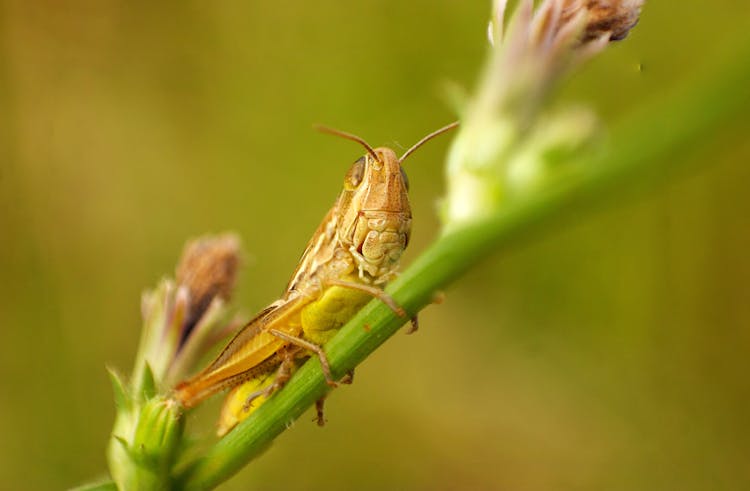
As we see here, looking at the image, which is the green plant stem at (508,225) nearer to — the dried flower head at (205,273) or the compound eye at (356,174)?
the dried flower head at (205,273)

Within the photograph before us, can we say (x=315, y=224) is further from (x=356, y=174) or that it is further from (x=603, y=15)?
(x=603, y=15)

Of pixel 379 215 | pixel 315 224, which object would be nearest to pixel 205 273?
pixel 379 215

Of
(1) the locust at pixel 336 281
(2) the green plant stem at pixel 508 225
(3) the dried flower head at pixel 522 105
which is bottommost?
(2) the green plant stem at pixel 508 225

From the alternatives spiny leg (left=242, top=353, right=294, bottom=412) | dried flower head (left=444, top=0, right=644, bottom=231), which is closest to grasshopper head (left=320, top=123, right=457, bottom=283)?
spiny leg (left=242, top=353, right=294, bottom=412)

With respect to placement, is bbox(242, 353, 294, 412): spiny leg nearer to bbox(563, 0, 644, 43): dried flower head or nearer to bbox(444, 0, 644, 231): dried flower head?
bbox(444, 0, 644, 231): dried flower head

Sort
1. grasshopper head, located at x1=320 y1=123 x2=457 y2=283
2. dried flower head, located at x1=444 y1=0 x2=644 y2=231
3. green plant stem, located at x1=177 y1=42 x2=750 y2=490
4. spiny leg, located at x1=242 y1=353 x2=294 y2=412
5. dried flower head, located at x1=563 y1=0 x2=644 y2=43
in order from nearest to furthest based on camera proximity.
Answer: green plant stem, located at x1=177 y1=42 x2=750 y2=490
dried flower head, located at x1=444 y1=0 x2=644 y2=231
dried flower head, located at x1=563 y1=0 x2=644 y2=43
spiny leg, located at x1=242 y1=353 x2=294 y2=412
grasshopper head, located at x1=320 y1=123 x2=457 y2=283

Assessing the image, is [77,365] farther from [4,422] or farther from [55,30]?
[55,30]

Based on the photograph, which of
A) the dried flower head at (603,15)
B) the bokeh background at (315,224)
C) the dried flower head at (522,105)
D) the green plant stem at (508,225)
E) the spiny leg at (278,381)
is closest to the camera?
the green plant stem at (508,225)

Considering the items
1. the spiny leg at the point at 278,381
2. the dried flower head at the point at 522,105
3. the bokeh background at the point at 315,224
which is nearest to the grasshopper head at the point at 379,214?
the spiny leg at the point at 278,381
